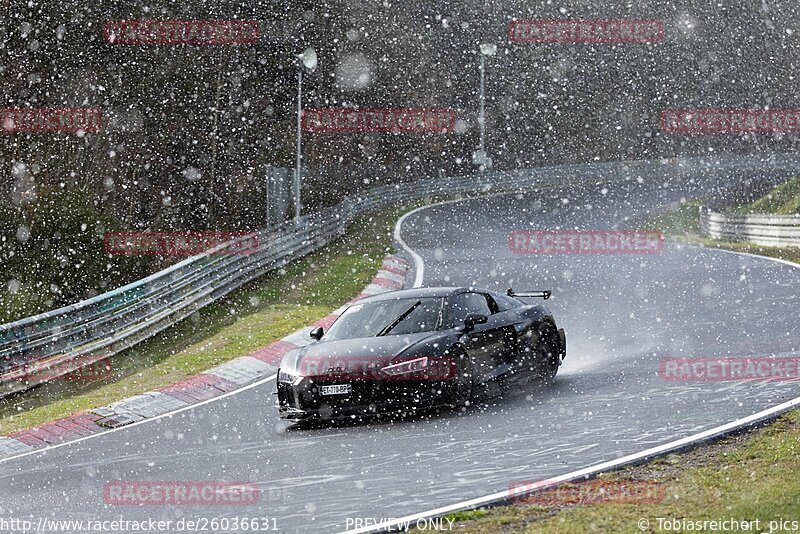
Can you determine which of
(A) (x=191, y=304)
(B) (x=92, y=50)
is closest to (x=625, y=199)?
(B) (x=92, y=50)

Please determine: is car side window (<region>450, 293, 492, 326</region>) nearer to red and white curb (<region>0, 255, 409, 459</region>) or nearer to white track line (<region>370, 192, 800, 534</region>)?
white track line (<region>370, 192, 800, 534</region>)

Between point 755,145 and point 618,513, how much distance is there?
8355cm

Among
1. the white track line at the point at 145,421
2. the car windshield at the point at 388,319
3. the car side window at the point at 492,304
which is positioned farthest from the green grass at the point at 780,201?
the car windshield at the point at 388,319

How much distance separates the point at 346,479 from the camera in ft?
27.5

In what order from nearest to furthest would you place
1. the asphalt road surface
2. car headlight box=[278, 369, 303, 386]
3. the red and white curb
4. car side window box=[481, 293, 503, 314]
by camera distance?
the asphalt road surface < car headlight box=[278, 369, 303, 386] < the red and white curb < car side window box=[481, 293, 503, 314]

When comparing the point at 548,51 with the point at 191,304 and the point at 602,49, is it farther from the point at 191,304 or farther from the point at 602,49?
the point at 191,304

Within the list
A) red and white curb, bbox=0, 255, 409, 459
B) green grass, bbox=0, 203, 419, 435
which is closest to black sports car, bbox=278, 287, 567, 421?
red and white curb, bbox=0, 255, 409, 459

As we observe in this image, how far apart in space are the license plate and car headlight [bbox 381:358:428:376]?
0.43 metres

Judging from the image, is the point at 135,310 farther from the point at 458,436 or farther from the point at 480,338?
the point at 458,436

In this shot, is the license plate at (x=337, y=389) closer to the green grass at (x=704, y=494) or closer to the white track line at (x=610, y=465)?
the white track line at (x=610, y=465)

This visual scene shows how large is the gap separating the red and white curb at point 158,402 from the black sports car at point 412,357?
233 cm

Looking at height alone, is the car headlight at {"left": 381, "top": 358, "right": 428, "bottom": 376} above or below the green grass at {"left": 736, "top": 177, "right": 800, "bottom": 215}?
above

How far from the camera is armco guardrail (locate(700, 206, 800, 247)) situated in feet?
86.1

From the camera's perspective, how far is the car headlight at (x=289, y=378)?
10.5m
